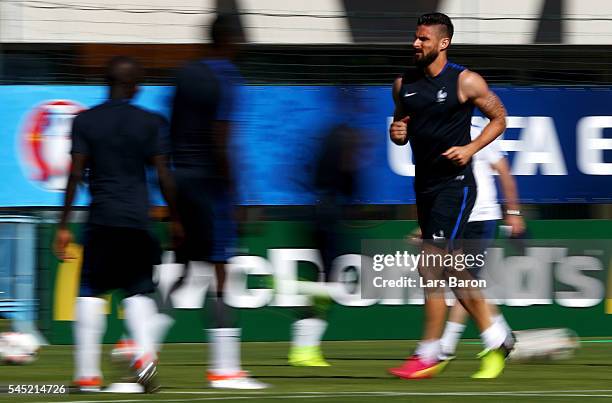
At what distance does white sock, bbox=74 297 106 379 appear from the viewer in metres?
6.76

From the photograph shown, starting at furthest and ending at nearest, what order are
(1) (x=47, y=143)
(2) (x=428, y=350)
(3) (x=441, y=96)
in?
(1) (x=47, y=143) → (2) (x=428, y=350) → (3) (x=441, y=96)

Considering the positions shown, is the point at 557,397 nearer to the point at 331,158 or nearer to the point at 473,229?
the point at 473,229

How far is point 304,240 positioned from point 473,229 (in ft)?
11.4

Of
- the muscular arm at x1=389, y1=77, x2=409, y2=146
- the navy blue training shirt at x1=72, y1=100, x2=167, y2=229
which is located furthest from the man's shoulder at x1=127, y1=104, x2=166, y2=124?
the muscular arm at x1=389, y1=77, x2=409, y2=146

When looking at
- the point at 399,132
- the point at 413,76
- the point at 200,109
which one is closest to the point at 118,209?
the point at 200,109

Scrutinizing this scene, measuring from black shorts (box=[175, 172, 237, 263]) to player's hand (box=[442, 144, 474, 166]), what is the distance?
1254 mm

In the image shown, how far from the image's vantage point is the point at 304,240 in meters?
12.0

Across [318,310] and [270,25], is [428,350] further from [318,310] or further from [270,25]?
[270,25]

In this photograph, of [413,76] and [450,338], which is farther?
[450,338]

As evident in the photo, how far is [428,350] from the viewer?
7836 millimetres

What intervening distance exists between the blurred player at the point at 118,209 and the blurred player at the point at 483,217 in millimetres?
2133

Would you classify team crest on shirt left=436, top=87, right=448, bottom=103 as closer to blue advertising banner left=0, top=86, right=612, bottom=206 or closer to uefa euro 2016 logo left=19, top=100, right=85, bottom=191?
blue advertising banner left=0, top=86, right=612, bottom=206

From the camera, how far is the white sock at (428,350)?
7.81 metres

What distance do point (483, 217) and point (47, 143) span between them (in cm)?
484
